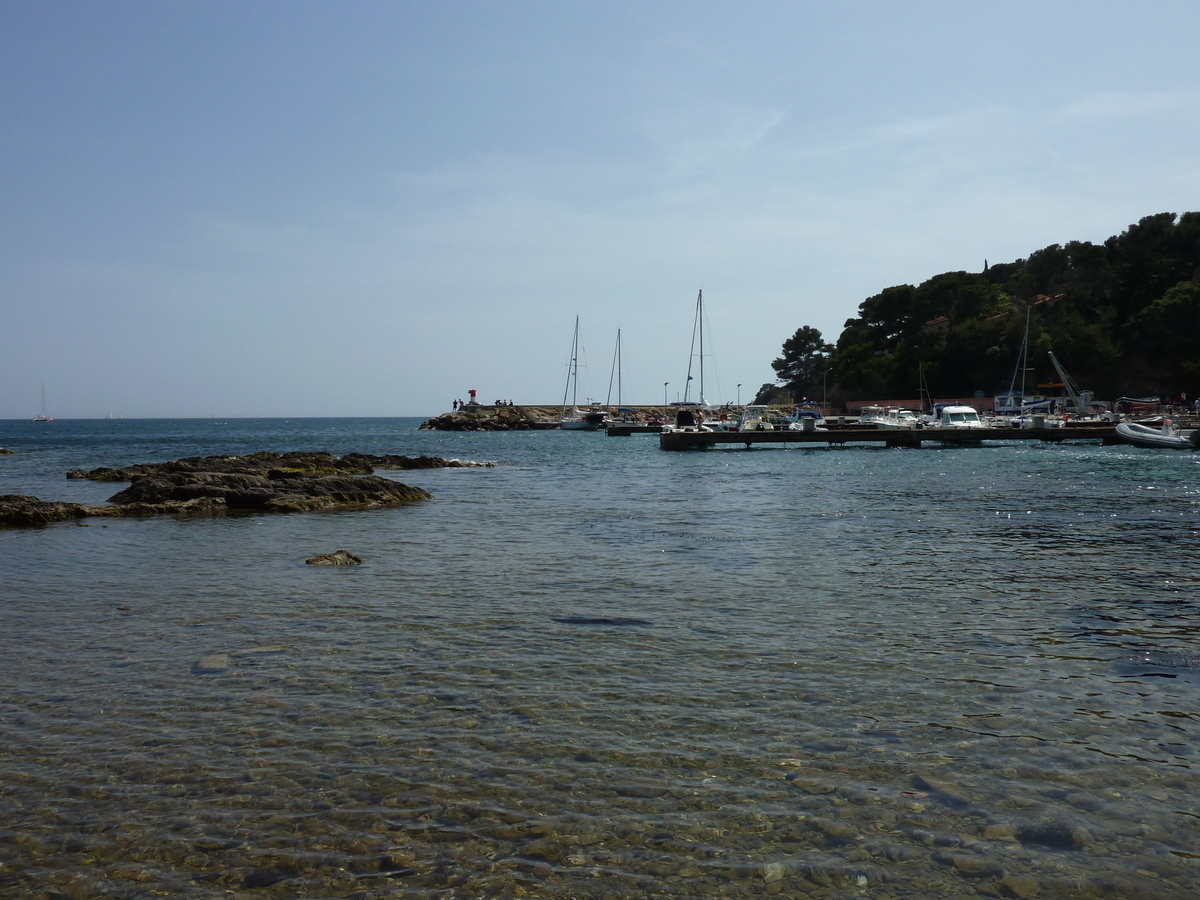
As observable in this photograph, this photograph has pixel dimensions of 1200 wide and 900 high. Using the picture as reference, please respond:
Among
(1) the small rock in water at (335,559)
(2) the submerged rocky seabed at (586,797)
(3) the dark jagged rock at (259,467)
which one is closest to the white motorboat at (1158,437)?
(3) the dark jagged rock at (259,467)

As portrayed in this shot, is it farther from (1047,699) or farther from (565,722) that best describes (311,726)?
(1047,699)

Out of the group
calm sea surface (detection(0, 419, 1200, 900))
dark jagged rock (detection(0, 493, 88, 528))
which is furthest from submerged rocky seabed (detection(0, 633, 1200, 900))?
dark jagged rock (detection(0, 493, 88, 528))

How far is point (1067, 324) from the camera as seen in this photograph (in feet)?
316

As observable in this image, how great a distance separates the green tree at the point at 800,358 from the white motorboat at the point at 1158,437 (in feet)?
284

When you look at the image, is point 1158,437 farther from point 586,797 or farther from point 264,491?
point 586,797

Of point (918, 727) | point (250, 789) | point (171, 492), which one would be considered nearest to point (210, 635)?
point (250, 789)

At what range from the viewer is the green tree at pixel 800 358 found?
151 metres

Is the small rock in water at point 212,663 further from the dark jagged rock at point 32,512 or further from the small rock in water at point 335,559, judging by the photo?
the dark jagged rock at point 32,512

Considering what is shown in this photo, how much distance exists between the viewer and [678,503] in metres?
29.2

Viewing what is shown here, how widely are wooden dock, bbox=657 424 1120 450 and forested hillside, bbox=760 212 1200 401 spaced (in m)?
30.3

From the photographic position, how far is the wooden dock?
6606cm

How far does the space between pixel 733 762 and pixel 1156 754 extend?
3.30 meters

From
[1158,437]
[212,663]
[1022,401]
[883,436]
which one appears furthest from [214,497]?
[1022,401]

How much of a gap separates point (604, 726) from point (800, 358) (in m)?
151
